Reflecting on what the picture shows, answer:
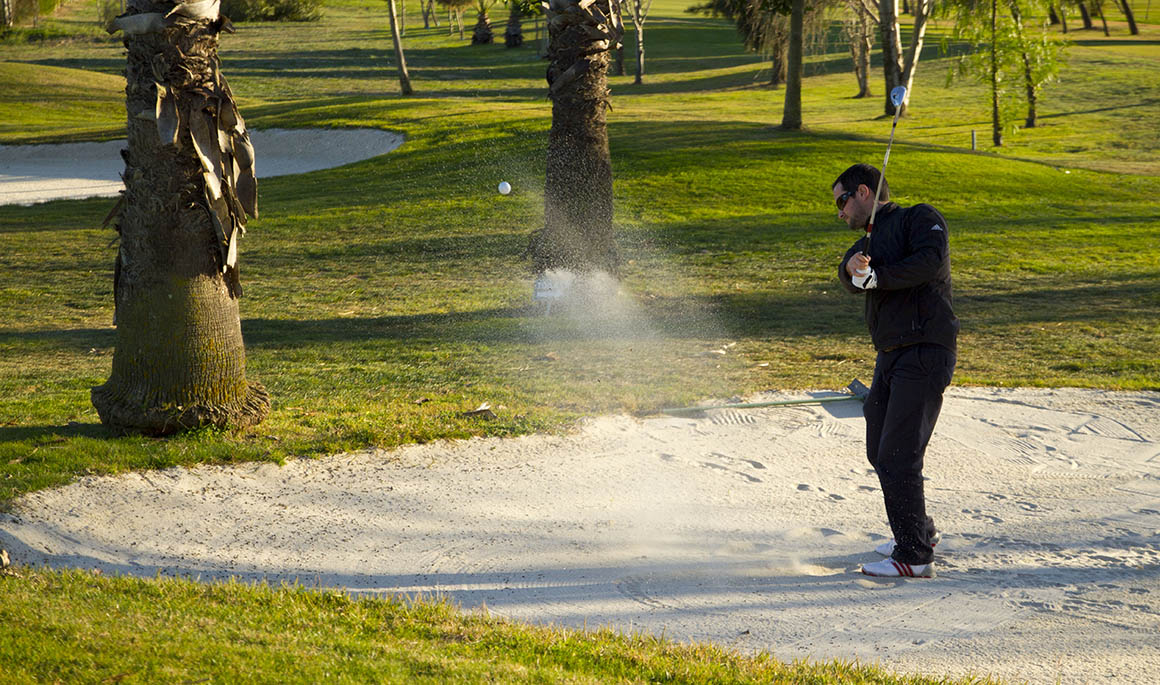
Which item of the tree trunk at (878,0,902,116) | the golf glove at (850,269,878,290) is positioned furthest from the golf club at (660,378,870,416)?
the tree trunk at (878,0,902,116)

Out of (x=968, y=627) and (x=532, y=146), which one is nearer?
(x=968, y=627)

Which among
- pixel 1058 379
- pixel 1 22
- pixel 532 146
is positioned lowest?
pixel 1058 379

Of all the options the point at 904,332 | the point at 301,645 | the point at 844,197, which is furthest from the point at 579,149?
the point at 301,645

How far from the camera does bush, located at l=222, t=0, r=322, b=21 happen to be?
80.5 metres

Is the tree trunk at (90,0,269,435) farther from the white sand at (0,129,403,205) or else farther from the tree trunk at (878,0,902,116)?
the tree trunk at (878,0,902,116)

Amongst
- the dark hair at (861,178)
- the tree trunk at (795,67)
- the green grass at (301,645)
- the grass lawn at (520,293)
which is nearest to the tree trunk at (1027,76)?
the grass lawn at (520,293)

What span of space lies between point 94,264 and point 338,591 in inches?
518

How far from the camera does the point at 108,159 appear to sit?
105ft

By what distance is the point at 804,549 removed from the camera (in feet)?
19.4

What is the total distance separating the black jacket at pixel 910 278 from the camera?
5.09 meters

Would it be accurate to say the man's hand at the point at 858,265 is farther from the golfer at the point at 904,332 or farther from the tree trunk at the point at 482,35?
the tree trunk at the point at 482,35

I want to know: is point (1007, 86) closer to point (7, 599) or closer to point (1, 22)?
point (7, 599)

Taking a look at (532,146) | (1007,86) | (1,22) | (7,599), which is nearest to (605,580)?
(7,599)

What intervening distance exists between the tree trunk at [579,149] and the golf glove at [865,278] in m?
8.24
